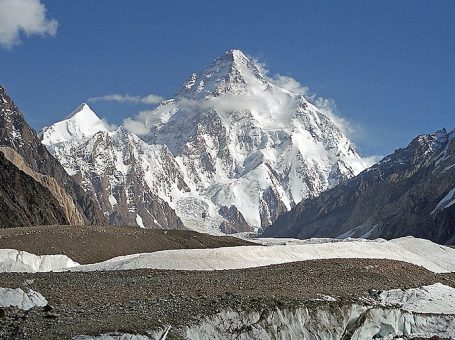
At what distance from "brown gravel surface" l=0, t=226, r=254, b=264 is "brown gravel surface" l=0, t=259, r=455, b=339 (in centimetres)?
1667

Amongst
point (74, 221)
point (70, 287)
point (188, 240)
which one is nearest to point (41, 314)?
point (70, 287)

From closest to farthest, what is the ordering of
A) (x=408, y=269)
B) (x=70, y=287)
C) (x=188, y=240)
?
1. (x=70, y=287)
2. (x=408, y=269)
3. (x=188, y=240)

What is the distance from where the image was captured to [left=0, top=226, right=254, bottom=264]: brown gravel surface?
50.9m

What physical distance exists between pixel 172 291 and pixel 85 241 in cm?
2869

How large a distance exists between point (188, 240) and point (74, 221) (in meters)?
81.2

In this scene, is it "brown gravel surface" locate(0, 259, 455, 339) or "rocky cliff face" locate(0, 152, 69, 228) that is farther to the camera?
"rocky cliff face" locate(0, 152, 69, 228)

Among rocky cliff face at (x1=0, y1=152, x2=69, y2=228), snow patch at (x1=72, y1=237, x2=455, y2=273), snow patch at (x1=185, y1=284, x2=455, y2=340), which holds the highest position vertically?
rocky cliff face at (x1=0, y1=152, x2=69, y2=228)

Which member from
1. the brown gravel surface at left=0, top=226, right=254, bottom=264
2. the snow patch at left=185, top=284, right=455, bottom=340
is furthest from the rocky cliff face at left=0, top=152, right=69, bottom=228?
the snow patch at left=185, top=284, right=455, bottom=340

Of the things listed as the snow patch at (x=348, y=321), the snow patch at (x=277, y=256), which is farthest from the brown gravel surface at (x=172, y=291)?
the snow patch at (x=277, y=256)

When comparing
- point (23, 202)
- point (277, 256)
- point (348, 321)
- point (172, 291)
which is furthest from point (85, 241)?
point (23, 202)

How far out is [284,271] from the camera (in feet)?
119

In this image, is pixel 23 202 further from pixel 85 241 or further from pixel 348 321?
pixel 348 321

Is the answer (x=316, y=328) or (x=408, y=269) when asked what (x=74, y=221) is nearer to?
(x=408, y=269)

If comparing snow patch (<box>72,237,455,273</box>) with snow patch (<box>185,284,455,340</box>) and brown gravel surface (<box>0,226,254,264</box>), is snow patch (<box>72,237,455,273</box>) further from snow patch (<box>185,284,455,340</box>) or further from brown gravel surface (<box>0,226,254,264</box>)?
snow patch (<box>185,284,455,340</box>)
